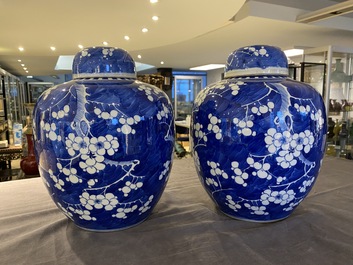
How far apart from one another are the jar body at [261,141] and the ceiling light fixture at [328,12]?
254 cm

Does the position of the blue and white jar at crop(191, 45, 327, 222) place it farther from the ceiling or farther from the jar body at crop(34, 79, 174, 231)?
the ceiling

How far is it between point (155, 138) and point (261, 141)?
210 millimetres

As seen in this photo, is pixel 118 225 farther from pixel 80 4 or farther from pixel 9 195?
pixel 80 4

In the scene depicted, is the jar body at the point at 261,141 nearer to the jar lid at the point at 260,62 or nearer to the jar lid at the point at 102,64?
the jar lid at the point at 260,62

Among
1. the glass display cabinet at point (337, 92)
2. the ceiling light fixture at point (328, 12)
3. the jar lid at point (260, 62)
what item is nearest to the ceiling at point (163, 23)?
the ceiling light fixture at point (328, 12)

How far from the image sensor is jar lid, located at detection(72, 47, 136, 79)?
0.57 m

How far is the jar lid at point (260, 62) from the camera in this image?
0.60 m

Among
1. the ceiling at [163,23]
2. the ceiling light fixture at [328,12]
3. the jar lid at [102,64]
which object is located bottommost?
the jar lid at [102,64]

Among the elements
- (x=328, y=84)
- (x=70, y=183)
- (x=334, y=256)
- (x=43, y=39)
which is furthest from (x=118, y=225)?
(x=43, y=39)

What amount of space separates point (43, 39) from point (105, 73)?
161 inches

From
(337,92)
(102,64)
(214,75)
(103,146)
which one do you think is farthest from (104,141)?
(214,75)

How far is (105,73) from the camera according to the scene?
0.57 m

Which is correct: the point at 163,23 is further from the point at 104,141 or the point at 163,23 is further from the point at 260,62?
the point at 104,141

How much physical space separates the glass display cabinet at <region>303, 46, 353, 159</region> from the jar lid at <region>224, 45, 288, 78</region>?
2.51 metres
